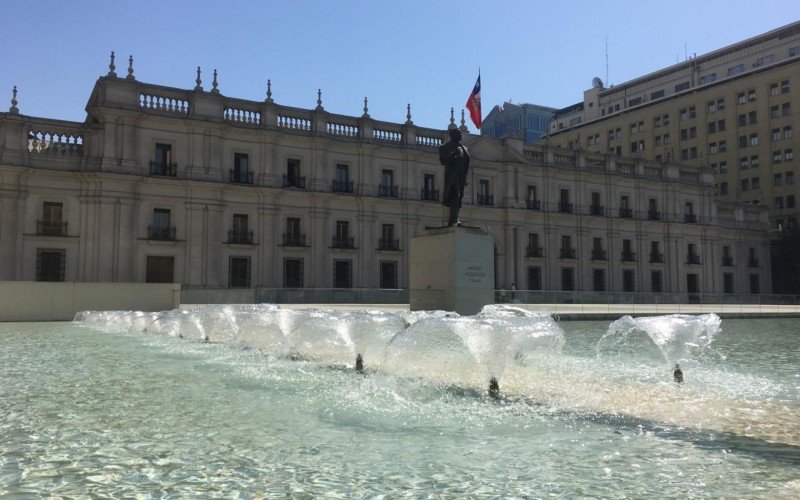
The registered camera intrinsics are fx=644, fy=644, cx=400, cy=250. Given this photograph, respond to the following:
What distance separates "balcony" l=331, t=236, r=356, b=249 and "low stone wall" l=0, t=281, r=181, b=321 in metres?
15.0

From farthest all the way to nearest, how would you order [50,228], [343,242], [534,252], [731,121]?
[731,121]
[534,252]
[343,242]
[50,228]

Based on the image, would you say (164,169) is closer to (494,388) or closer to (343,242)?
(343,242)

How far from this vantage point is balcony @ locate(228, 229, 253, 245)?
3712 centimetres

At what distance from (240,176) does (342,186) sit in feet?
21.3

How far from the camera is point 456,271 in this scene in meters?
15.6

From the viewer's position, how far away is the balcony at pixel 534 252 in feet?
154

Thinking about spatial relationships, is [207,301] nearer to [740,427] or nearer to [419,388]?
[419,388]

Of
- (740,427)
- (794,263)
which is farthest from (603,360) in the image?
(794,263)

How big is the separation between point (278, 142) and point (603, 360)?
102ft

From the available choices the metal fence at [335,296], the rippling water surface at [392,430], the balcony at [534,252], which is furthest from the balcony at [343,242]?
the rippling water surface at [392,430]

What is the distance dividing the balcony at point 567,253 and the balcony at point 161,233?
27.8m

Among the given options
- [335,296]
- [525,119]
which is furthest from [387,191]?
[525,119]

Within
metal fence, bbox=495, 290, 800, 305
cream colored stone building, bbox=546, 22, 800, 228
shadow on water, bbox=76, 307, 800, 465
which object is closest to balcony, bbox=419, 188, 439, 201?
A: metal fence, bbox=495, 290, 800, 305

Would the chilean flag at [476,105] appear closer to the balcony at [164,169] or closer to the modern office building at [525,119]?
the balcony at [164,169]
